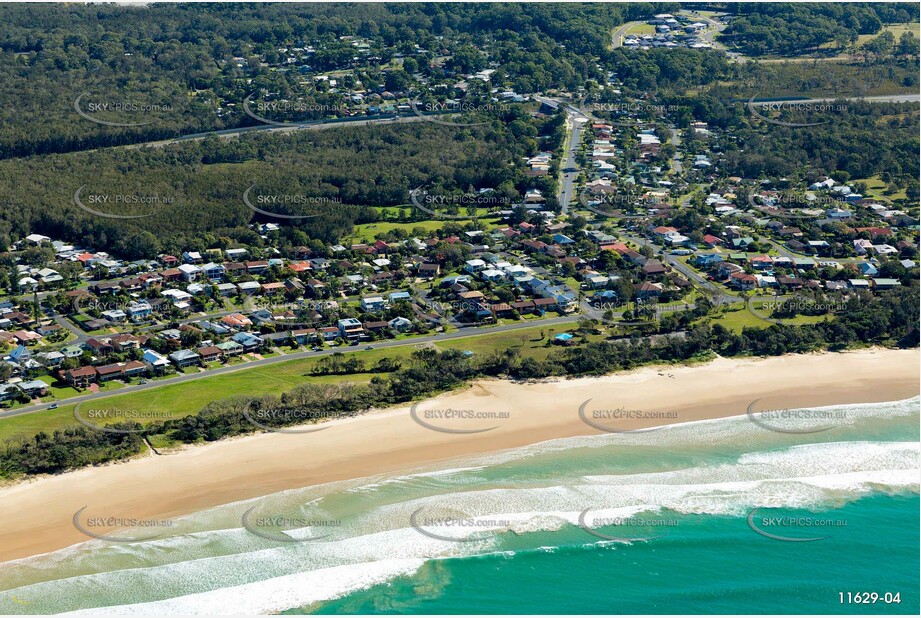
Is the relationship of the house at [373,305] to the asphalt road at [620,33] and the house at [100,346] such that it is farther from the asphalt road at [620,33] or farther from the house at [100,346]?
the asphalt road at [620,33]

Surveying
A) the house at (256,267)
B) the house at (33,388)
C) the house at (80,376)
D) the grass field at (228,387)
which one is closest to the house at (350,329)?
the grass field at (228,387)

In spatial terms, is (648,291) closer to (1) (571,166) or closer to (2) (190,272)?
(2) (190,272)

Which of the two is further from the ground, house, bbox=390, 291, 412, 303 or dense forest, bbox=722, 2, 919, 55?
dense forest, bbox=722, 2, 919, 55

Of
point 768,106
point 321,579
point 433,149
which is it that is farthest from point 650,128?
point 321,579

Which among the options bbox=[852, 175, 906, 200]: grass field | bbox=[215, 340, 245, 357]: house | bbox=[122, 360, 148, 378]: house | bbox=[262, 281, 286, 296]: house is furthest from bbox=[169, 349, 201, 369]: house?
bbox=[852, 175, 906, 200]: grass field

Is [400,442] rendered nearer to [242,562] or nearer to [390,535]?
[390,535]

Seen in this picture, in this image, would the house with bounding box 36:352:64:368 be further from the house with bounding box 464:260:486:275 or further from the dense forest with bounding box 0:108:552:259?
the house with bounding box 464:260:486:275
